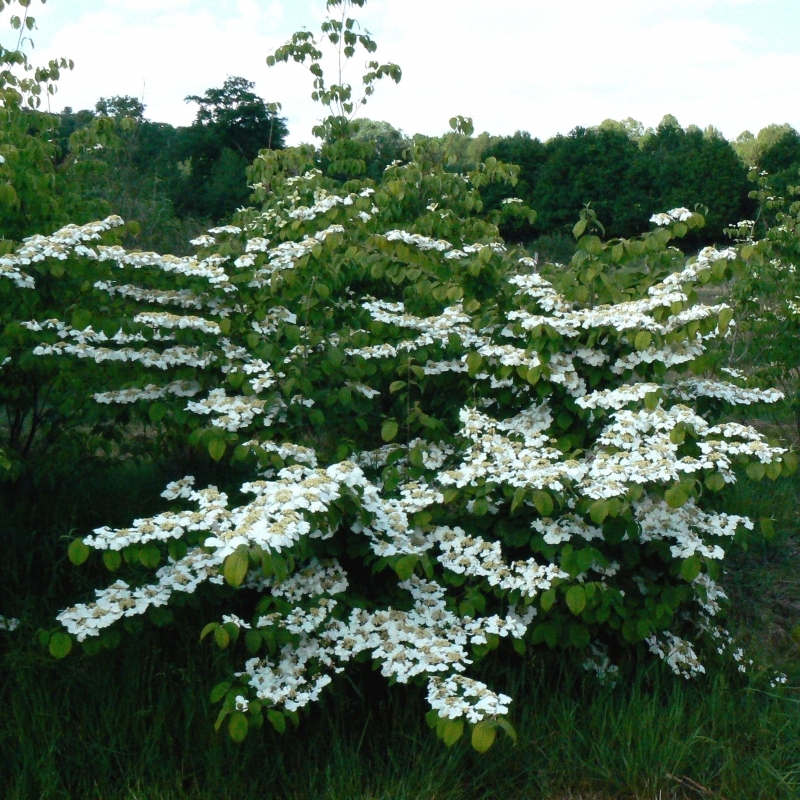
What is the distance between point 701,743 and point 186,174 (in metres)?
21.9

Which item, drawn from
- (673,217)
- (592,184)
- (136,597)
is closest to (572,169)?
(592,184)

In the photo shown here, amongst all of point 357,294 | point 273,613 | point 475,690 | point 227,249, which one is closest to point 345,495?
point 273,613


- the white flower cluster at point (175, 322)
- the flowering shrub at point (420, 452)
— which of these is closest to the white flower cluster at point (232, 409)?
the flowering shrub at point (420, 452)

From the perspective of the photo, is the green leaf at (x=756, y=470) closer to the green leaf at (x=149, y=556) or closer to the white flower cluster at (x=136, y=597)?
the white flower cluster at (x=136, y=597)

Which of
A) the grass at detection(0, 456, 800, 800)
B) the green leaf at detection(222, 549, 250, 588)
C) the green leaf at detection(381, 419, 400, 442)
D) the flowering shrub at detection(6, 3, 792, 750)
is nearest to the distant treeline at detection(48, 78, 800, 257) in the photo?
the flowering shrub at detection(6, 3, 792, 750)

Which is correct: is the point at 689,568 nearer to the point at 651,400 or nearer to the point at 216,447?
the point at 651,400

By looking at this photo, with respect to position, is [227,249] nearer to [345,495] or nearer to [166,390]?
[166,390]

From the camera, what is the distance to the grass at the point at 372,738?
282cm

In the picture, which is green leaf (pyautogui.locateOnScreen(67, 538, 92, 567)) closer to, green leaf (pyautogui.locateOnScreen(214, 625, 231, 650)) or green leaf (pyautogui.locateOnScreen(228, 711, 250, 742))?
green leaf (pyautogui.locateOnScreen(214, 625, 231, 650))

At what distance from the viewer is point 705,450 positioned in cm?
313

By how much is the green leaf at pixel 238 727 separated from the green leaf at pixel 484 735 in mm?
652

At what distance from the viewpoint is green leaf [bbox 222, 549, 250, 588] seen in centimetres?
228

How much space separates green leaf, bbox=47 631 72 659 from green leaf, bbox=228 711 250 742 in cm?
52

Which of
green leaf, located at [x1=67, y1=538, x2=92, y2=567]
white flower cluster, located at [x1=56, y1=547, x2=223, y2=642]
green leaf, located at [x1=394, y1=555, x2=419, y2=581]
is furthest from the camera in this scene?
A: green leaf, located at [x1=394, y1=555, x2=419, y2=581]
